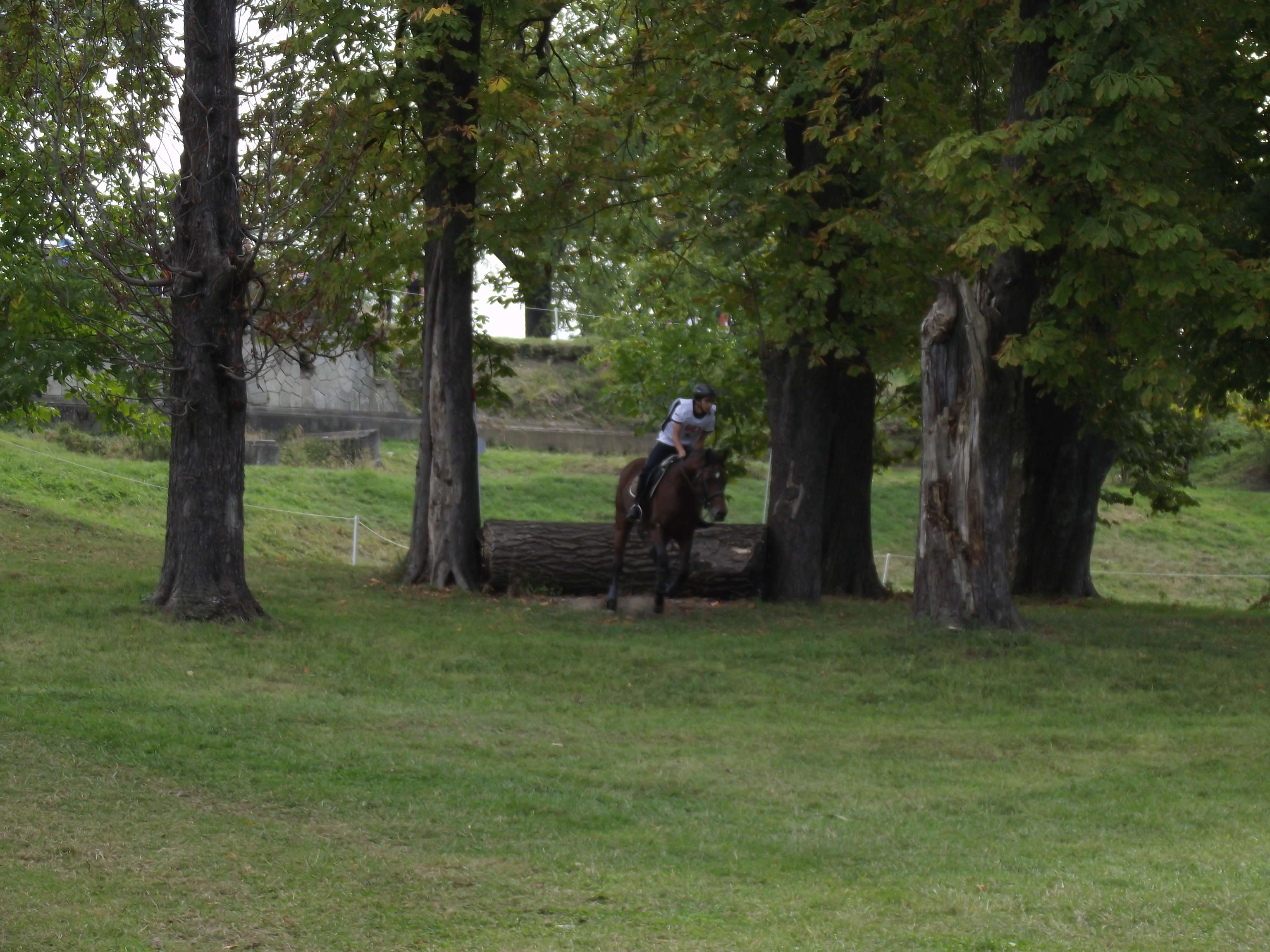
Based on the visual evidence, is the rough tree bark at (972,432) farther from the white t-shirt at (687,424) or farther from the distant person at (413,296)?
the distant person at (413,296)

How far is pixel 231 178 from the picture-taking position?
46.6 ft

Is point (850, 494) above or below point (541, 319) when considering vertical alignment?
below

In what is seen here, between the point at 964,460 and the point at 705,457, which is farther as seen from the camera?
the point at 705,457

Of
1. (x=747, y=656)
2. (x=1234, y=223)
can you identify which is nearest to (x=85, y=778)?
(x=747, y=656)

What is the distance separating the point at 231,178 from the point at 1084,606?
42.8 feet

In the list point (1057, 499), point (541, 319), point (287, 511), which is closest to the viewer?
point (1057, 499)

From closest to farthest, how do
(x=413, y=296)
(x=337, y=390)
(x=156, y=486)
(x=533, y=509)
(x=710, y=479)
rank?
1. (x=710, y=479)
2. (x=413, y=296)
3. (x=156, y=486)
4. (x=533, y=509)
5. (x=337, y=390)

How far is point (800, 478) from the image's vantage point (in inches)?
741

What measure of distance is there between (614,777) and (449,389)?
1062 cm

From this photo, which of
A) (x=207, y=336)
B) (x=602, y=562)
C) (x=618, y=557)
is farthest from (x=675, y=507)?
(x=207, y=336)

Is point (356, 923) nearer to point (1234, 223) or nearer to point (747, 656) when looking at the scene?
point (747, 656)

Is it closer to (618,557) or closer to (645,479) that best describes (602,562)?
(618,557)

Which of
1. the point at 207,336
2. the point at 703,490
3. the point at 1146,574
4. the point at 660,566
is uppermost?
the point at 207,336

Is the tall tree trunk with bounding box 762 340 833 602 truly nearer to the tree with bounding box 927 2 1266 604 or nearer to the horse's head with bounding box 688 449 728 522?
the horse's head with bounding box 688 449 728 522
